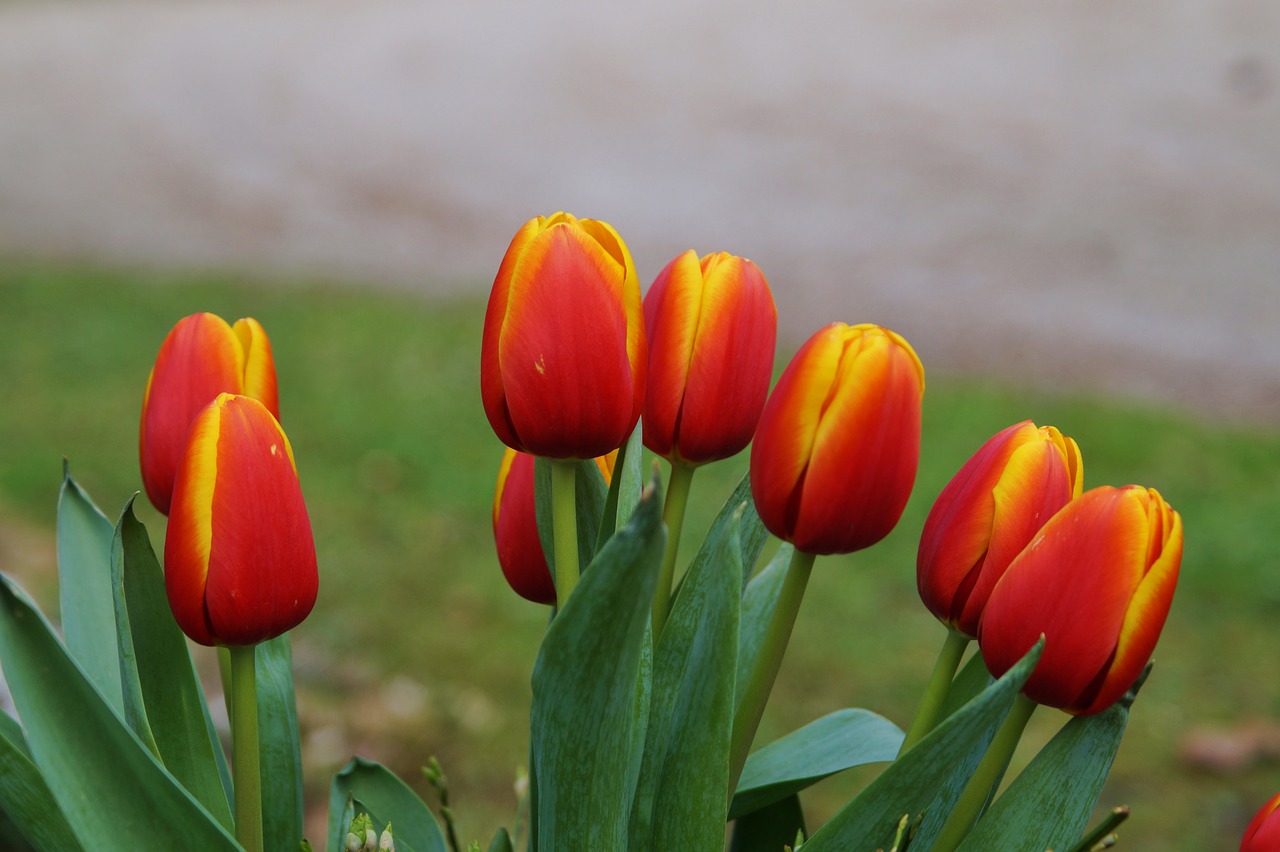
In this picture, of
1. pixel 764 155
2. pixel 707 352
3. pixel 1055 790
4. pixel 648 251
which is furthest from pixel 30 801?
pixel 764 155

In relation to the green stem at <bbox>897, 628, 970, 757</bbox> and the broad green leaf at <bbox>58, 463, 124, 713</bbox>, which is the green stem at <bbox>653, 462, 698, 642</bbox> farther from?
the broad green leaf at <bbox>58, 463, 124, 713</bbox>

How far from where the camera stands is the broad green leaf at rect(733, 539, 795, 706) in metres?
0.90

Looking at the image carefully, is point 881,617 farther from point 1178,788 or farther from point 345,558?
point 345,558

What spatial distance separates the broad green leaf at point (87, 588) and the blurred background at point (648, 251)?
1799mm

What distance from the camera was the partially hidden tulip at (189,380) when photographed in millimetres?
816

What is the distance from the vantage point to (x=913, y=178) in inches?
258

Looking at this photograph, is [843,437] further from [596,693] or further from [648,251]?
[648,251]

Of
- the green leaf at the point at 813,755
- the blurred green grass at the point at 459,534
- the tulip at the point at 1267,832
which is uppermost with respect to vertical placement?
the tulip at the point at 1267,832

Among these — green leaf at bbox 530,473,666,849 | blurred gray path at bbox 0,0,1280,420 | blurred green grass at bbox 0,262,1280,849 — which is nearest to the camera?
green leaf at bbox 530,473,666,849

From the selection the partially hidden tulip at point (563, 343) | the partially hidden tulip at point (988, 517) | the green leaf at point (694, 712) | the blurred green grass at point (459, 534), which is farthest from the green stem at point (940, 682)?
the blurred green grass at point (459, 534)

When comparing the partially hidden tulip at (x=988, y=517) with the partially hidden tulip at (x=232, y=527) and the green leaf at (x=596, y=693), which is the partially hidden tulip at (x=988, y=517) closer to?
the green leaf at (x=596, y=693)

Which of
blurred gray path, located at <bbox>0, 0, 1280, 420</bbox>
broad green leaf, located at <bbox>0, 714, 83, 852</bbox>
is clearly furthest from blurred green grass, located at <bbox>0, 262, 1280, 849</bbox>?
broad green leaf, located at <bbox>0, 714, 83, 852</bbox>

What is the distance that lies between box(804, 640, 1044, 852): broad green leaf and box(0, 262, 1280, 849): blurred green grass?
1.95 m

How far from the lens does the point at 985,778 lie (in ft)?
2.43
